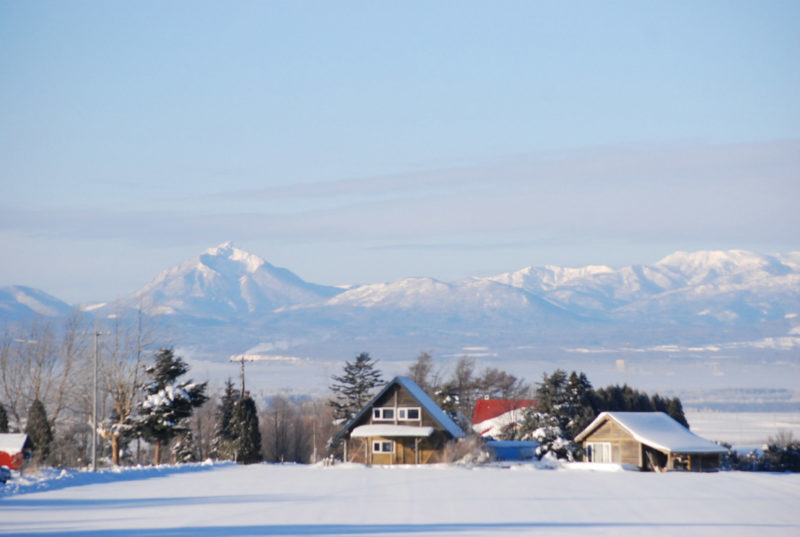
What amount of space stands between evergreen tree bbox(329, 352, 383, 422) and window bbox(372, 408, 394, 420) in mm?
26418

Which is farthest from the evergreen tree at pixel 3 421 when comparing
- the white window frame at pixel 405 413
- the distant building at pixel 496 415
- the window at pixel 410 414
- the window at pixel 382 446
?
the distant building at pixel 496 415

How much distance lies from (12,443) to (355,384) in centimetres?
4284

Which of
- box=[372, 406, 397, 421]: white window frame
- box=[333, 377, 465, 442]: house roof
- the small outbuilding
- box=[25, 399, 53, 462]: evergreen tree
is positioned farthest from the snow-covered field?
box=[372, 406, 397, 421]: white window frame

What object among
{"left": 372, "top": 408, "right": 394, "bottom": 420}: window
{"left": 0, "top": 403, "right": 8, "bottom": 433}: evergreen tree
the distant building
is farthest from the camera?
the distant building

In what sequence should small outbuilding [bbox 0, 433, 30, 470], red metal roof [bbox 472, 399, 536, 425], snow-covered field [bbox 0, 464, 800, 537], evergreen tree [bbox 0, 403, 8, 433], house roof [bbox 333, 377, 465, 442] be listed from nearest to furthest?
snow-covered field [bbox 0, 464, 800, 537] < small outbuilding [bbox 0, 433, 30, 470] < evergreen tree [bbox 0, 403, 8, 433] < house roof [bbox 333, 377, 465, 442] < red metal roof [bbox 472, 399, 536, 425]

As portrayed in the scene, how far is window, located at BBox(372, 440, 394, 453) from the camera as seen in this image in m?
58.3

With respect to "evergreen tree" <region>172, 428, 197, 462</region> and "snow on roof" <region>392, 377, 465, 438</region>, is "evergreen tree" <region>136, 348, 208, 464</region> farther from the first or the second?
"evergreen tree" <region>172, 428, 197, 462</region>

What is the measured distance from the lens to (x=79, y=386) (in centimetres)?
6575

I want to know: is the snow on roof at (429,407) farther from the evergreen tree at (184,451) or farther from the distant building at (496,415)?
the distant building at (496,415)

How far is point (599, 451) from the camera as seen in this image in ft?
183

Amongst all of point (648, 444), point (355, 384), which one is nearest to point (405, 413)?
point (648, 444)

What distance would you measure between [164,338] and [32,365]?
8.88m

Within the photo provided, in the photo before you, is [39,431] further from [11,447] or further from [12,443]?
[11,447]

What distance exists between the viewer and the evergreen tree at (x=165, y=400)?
52.5 metres
